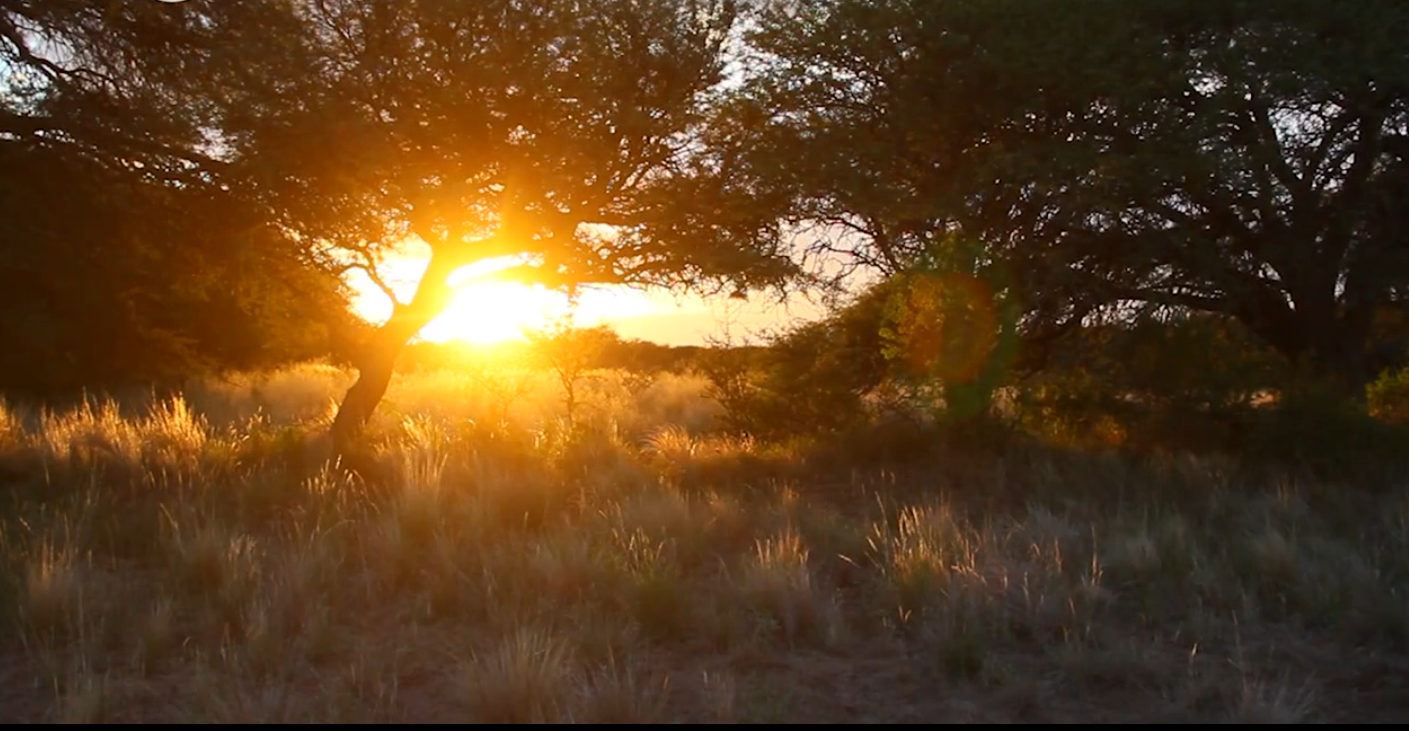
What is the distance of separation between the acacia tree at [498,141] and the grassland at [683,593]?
2.48 m

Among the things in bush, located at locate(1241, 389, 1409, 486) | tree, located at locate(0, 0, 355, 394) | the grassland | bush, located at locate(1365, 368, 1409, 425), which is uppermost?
tree, located at locate(0, 0, 355, 394)

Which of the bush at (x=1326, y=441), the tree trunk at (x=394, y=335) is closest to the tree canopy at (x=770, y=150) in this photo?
the tree trunk at (x=394, y=335)

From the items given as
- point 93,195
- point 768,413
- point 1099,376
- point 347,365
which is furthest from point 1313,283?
point 347,365

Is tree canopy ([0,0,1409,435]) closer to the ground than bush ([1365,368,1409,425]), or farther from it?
farther from it

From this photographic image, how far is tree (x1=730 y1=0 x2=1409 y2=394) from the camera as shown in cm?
1177

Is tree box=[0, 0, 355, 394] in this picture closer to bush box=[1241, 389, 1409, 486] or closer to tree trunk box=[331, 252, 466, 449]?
tree trunk box=[331, 252, 466, 449]

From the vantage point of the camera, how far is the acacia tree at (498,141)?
11.7 meters

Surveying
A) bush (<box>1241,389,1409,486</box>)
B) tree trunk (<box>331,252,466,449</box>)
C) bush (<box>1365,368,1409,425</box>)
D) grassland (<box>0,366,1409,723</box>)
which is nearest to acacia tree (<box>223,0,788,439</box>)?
tree trunk (<box>331,252,466,449</box>)

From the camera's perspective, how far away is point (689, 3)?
12875 millimetres

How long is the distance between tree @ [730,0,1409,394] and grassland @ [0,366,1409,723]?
237 cm

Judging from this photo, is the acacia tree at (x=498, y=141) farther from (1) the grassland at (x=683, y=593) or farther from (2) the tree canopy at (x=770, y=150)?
(1) the grassland at (x=683, y=593)

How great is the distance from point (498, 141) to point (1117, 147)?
5.95 metres

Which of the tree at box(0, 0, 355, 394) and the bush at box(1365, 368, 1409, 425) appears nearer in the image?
the tree at box(0, 0, 355, 394)

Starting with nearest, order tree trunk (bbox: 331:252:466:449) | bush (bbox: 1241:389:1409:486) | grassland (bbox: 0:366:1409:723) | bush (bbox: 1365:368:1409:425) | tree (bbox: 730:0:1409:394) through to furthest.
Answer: grassland (bbox: 0:366:1409:723), bush (bbox: 1241:389:1409:486), tree (bbox: 730:0:1409:394), tree trunk (bbox: 331:252:466:449), bush (bbox: 1365:368:1409:425)
